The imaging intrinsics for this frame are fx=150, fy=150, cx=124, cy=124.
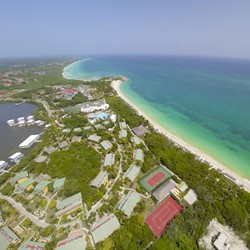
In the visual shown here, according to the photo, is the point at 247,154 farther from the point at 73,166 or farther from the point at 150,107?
the point at 73,166

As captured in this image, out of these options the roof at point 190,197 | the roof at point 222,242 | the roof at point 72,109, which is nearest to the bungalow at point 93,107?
the roof at point 72,109

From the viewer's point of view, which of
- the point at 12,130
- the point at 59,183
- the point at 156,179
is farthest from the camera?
the point at 12,130

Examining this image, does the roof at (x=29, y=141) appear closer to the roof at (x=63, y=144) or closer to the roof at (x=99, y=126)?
the roof at (x=63, y=144)

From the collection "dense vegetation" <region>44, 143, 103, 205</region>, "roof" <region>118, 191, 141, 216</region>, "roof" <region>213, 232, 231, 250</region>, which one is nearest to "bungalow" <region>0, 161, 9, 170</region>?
"dense vegetation" <region>44, 143, 103, 205</region>

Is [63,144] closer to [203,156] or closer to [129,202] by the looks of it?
[129,202]

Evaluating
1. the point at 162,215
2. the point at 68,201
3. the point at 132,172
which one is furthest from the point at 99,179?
the point at 162,215

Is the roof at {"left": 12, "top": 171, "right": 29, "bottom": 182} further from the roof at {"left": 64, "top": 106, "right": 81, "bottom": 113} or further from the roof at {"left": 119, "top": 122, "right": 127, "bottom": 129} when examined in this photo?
the roof at {"left": 64, "top": 106, "right": 81, "bottom": 113}
